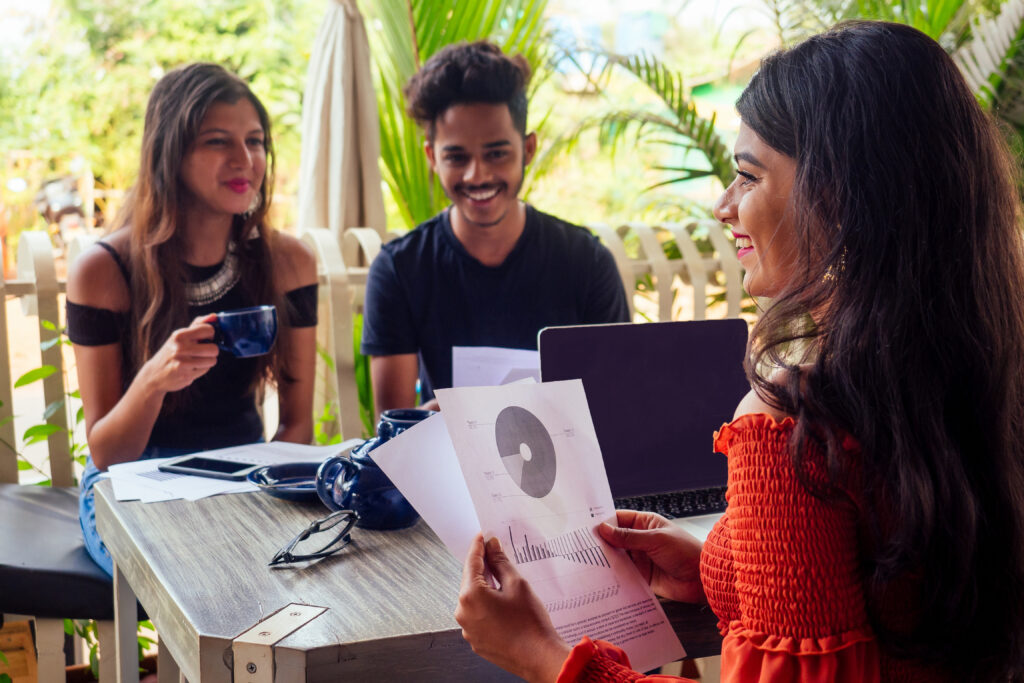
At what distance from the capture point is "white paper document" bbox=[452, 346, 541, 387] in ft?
5.88

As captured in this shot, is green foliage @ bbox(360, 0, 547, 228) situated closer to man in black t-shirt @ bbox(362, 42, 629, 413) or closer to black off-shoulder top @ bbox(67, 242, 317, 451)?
man in black t-shirt @ bbox(362, 42, 629, 413)

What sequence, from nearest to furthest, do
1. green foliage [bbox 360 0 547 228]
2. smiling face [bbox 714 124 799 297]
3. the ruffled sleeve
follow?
1. the ruffled sleeve
2. smiling face [bbox 714 124 799 297]
3. green foliage [bbox 360 0 547 228]

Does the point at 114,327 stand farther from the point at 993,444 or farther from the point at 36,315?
the point at 993,444

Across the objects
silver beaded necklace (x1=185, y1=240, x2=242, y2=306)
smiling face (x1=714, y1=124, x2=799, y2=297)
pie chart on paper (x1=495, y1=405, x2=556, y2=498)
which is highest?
smiling face (x1=714, y1=124, x2=799, y2=297)

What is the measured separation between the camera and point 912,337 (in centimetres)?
81

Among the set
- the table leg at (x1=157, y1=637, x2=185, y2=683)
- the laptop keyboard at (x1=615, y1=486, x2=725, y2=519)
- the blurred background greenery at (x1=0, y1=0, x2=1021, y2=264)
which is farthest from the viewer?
the blurred background greenery at (x1=0, y1=0, x2=1021, y2=264)

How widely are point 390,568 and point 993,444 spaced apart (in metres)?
0.65

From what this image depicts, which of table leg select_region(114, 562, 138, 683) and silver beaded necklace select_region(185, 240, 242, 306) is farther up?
silver beaded necklace select_region(185, 240, 242, 306)

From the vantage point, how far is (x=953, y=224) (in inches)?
33.2

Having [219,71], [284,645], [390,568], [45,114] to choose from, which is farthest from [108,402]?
[45,114]

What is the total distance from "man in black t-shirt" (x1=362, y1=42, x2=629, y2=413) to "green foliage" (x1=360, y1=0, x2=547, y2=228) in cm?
115

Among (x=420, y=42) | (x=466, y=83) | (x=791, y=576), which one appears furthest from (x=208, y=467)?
(x=420, y=42)

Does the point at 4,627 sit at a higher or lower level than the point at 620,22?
lower

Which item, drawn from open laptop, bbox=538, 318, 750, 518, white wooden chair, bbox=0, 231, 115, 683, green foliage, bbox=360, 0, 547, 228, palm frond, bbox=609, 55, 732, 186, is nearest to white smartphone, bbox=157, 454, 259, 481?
white wooden chair, bbox=0, 231, 115, 683
